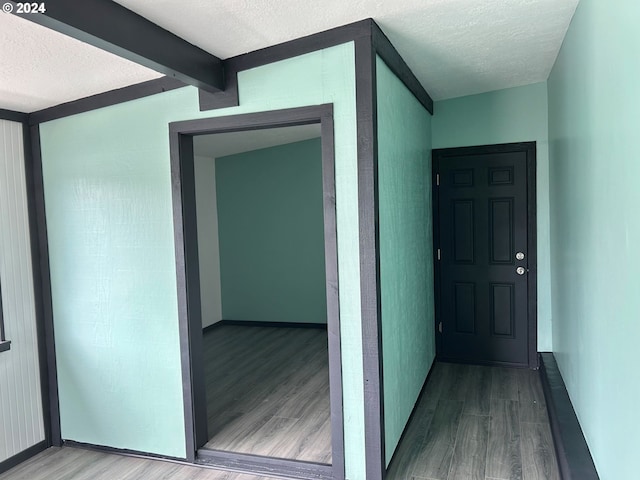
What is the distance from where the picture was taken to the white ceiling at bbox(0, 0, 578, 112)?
201 centimetres

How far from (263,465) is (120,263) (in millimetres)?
1522

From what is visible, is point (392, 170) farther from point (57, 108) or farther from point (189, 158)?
point (57, 108)

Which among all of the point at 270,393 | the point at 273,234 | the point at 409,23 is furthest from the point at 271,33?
the point at 273,234

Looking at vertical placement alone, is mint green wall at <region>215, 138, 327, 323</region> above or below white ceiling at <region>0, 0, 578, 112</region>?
below

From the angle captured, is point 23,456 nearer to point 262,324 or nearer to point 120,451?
point 120,451

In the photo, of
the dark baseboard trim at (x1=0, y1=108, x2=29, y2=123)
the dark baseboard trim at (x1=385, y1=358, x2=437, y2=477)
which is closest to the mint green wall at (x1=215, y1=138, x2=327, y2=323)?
the dark baseboard trim at (x1=385, y1=358, x2=437, y2=477)

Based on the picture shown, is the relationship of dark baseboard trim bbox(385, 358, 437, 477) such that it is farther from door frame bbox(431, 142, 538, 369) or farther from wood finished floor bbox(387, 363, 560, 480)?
door frame bbox(431, 142, 538, 369)

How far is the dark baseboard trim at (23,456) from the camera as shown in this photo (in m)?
2.88

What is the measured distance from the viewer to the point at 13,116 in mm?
3014

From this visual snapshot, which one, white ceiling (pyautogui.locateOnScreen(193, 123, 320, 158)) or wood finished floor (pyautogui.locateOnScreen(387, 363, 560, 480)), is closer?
wood finished floor (pyautogui.locateOnScreen(387, 363, 560, 480))

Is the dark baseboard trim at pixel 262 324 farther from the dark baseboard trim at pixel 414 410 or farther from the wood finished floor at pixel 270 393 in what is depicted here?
the dark baseboard trim at pixel 414 410

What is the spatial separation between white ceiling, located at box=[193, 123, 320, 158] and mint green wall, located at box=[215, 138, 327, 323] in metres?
0.27

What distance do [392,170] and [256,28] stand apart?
1.11 meters

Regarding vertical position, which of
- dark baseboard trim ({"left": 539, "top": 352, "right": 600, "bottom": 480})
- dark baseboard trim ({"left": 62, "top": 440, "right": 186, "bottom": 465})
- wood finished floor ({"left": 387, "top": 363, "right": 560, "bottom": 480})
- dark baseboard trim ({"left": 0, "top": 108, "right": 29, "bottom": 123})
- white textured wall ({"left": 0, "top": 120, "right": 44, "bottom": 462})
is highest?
dark baseboard trim ({"left": 0, "top": 108, "right": 29, "bottom": 123})
